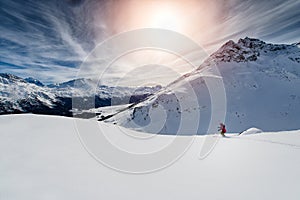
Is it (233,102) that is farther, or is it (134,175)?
(233,102)

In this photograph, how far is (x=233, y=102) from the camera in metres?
43.8

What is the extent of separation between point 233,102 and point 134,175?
141 ft

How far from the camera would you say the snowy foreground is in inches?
154

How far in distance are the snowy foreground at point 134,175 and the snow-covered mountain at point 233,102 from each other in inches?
1074

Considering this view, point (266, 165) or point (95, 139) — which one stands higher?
point (95, 139)

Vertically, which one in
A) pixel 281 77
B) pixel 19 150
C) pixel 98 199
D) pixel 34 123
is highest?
pixel 281 77

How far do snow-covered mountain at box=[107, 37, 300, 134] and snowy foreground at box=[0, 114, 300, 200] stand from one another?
1074 inches

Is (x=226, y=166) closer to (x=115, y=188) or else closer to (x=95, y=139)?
(x=115, y=188)

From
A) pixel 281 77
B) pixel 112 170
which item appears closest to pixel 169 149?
pixel 112 170

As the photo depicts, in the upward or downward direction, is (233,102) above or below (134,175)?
above

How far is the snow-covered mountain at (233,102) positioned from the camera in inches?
1419

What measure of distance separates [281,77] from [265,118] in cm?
2322

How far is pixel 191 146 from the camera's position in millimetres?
8211

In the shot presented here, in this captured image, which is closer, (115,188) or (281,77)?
(115,188)
